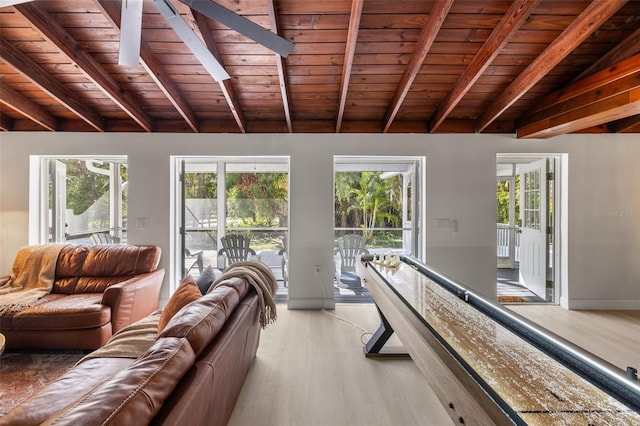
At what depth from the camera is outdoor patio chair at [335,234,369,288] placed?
4.06 metres

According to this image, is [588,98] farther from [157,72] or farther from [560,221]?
[157,72]

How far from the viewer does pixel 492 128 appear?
3664 millimetres

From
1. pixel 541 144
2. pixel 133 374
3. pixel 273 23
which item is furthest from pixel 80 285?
pixel 541 144

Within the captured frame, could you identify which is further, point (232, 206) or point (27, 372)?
point (232, 206)

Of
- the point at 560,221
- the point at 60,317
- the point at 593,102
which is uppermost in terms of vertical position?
the point at 593,102

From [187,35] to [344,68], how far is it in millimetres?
→ 1415

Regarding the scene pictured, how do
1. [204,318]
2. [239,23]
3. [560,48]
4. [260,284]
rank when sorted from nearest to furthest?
[204,318] < [239,23] < [260,284] < [560,48]

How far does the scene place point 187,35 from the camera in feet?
5.29

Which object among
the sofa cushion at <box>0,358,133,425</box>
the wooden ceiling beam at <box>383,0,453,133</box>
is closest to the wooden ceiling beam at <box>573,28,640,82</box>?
the wooden ceiling beam at <box>383,0,453,133</box>

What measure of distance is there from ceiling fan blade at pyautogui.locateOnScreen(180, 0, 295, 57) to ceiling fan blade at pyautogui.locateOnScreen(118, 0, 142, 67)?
256 mm

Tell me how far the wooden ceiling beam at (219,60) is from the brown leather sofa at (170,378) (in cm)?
171

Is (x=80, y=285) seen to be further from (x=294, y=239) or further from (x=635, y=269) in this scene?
(x=635, y=269)

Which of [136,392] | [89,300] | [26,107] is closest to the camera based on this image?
[136,392]

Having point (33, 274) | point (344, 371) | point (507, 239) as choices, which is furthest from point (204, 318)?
point (507, 239)
